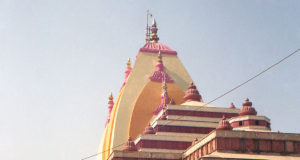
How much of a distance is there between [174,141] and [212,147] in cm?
999

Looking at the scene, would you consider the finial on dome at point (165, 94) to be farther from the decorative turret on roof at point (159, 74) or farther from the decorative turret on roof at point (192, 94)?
the decorative turret on roof at point (192, 94)

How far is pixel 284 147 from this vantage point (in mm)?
35375

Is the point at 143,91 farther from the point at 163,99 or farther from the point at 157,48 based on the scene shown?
the point at 157,48

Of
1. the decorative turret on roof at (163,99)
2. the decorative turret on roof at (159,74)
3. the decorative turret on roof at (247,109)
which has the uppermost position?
the decorative turret on roof at (159,74)

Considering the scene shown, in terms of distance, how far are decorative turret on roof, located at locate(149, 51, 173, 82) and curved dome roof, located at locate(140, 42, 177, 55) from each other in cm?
125

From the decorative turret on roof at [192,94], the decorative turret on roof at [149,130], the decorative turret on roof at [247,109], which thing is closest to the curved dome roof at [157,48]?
the decorative turret on roof at [192,94]

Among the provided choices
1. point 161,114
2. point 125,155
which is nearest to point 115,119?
point 161,114

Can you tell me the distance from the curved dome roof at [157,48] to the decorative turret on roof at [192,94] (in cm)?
665

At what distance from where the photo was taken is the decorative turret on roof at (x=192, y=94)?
49.3 meters

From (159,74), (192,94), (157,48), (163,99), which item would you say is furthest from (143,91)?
(157,48)

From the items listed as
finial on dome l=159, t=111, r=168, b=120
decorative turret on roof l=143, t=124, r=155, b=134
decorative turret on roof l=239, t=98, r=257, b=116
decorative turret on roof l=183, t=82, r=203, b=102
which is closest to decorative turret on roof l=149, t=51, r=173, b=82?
decorative turret on roof l=183, t=82, r=203, b=102

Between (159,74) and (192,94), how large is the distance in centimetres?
499

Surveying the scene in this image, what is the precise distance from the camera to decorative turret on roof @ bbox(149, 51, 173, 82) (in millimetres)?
52875

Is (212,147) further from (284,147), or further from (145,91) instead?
(145,91)
